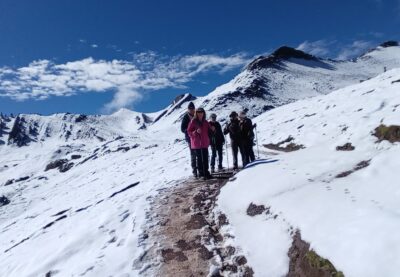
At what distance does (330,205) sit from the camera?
288 inches

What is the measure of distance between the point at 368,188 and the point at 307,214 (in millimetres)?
1365

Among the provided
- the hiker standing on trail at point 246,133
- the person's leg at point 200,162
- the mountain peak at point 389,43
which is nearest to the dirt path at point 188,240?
the person's leg at point 200,162

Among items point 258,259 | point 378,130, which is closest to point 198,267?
point 258,259

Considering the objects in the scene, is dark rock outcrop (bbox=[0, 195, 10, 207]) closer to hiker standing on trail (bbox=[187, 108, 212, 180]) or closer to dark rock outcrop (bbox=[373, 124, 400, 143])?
hiker standing on trail (bbox=[187, 108, 212, 180])

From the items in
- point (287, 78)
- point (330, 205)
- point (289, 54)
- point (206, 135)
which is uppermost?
point (289, 54)

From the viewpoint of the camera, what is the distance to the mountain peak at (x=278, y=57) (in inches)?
5207

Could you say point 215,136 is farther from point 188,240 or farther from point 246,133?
point 188,240

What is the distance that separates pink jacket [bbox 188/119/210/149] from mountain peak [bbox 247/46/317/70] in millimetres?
118754

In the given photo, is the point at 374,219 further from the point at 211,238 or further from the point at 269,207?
the point at 211,238

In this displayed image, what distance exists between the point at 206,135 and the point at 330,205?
27.1 ft

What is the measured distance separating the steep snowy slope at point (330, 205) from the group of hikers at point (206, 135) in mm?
2918

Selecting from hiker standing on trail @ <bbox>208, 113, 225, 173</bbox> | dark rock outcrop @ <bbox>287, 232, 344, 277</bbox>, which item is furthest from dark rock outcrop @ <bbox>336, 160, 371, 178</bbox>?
hiker standing on trail @ <bbox>208, 113, 225, 173</bbox>

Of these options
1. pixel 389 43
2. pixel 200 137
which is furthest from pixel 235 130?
pixel 389 43

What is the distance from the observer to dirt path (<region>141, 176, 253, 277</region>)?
7621 millimetres
